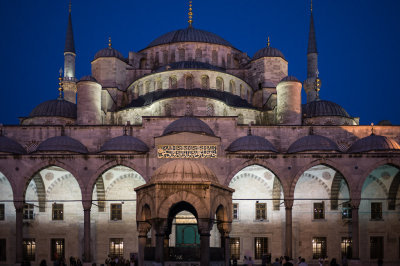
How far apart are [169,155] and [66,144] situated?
4338mm

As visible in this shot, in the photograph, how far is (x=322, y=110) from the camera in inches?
1146

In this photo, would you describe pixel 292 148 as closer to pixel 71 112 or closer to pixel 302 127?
pixel 302 127

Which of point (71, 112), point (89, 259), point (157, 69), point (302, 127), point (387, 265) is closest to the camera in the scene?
point (89, 259)

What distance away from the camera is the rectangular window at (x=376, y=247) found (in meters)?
24.9

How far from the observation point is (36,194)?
25.4m

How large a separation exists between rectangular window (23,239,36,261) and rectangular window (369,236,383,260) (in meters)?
15.0

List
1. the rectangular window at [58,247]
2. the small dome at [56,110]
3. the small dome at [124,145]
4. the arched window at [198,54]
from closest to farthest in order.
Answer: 1. the small dome at [124,145]
2. the rectangular window at [58,247]
3. the small dome at [56,110]
4. the arched window at [198,54]

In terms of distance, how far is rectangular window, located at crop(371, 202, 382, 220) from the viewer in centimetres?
2516

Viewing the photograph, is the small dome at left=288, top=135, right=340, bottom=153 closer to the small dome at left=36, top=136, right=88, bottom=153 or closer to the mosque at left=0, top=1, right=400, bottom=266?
the mosque at left=0, top=1, right=400, bottom=266

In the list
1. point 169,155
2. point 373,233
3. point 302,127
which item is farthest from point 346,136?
point 169,155

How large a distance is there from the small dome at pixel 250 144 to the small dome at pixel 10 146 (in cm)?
890

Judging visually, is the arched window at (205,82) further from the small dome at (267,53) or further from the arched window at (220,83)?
the small dome at (267,53)

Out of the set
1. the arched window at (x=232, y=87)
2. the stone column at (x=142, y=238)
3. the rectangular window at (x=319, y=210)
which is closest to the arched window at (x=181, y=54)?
the arched window at (x=232, y=87)

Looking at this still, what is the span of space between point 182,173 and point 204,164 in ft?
34.7
